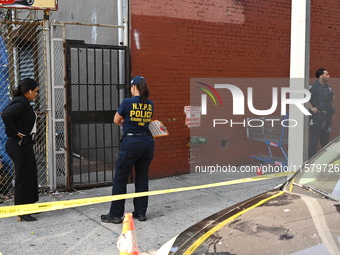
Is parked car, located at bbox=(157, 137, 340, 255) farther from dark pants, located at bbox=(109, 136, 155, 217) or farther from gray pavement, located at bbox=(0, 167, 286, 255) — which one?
dark pants, located at bbox=(109, 136, 155, 217)

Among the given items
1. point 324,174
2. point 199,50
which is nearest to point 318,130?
point 199,50

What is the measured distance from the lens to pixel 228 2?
26.6ft

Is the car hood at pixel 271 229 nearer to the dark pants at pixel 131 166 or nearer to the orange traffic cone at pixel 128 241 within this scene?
the orange traffic cone at pixel 128 241

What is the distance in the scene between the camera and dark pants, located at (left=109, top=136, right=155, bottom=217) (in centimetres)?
493

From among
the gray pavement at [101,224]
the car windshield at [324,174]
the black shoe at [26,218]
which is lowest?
the gray pavement at [101,224]

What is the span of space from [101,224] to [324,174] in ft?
9.45

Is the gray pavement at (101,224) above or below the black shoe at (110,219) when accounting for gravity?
below

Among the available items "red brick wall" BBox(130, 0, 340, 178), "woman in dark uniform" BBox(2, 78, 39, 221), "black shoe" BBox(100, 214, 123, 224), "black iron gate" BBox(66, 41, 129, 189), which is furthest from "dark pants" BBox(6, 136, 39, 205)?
"red brick wall" BBox(130, 0, 340, 178)

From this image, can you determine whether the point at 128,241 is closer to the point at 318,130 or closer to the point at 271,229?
the point at 271,229

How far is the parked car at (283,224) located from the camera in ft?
7.72

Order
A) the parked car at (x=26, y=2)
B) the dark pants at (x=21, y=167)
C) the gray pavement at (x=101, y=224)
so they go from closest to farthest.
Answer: the gray pavement at (x=101, y=224) < the dark pants at (x=21, y=167) < the parked car at (x=26, y=2)

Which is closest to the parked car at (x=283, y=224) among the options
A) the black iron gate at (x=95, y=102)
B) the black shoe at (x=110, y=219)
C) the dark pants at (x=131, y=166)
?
the dark pants at (x=131, y=166)

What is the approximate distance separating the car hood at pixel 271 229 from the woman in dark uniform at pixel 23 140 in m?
2.96

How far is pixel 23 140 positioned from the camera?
16.8ft
